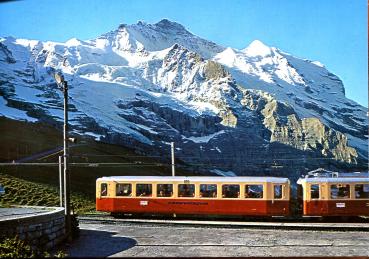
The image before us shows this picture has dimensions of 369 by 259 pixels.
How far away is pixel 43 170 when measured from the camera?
33.6 m

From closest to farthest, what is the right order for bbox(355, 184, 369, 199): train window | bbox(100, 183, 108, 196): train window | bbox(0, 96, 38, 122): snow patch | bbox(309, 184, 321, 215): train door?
bbox(355, 184, 369, 199): train window, bbox(309, 184, 321, 215): train door, bbox(100, 183, 108, 196): train window, bbox(0, 96, 38, 122): snow patch

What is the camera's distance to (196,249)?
40.1ft

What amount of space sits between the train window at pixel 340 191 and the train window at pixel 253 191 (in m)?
2.74

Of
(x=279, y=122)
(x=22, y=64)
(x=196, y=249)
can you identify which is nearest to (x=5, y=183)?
(x=196, y=249)

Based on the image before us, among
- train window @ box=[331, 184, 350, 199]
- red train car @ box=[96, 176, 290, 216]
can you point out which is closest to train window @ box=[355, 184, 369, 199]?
train window @ box=[331, 184, 350, 199]

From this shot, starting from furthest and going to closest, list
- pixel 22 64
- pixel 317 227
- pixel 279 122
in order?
pixel 279 122 < pixel 22 64 < pixel 317 227

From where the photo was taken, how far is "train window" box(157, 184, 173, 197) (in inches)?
722

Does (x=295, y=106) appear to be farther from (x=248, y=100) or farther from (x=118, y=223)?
(x=118, y=223)

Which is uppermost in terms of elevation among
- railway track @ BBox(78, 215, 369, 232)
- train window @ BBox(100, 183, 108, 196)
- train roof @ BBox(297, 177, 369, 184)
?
train roof @ BBox(297, 177, 369, 184)

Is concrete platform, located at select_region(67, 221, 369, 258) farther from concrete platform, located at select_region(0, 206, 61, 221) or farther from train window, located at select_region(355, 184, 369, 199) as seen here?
train window, located at select_region(355, 184, 369, 199)

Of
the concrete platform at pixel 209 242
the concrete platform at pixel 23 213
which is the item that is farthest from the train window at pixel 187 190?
the concrete platform at pixel 23 213

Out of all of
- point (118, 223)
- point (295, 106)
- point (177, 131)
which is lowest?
point (118, 223)

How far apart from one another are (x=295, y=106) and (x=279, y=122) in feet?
60.6

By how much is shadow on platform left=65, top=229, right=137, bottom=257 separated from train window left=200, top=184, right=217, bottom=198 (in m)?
4.29
